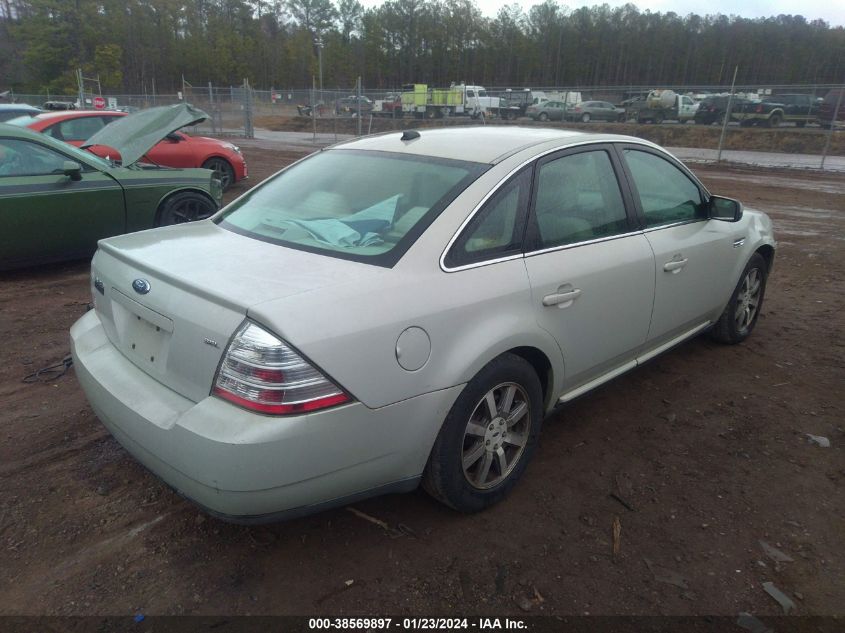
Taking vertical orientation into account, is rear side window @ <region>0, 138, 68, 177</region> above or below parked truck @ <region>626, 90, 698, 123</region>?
below

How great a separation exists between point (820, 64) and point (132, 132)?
7624 centimetres

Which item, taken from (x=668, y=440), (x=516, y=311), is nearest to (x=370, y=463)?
(x=516, y=311)

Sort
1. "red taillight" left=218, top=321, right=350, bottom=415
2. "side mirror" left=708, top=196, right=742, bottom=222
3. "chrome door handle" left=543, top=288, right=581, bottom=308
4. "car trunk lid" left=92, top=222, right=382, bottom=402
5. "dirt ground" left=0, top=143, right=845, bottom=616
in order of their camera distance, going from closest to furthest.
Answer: "red taillight" left=218, top=321, right=350, bottom=415 → "car trunk lid" left=92, top=222, right=382, bottom=402 → "dirt ground" left=0, top=143, right=845, bottom=616 → "chrome door handle" left=543, top=288, right=581, bottom=308 → "side mirror" left=708, top=196, right=742, bottom=222

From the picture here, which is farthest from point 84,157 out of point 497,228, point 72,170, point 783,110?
point 783,110

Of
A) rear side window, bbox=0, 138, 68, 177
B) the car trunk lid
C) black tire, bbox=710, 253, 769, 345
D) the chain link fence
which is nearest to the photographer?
the car trunk lid

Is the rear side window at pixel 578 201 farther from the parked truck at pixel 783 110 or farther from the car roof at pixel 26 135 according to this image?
the parked truck at pixel 783 110

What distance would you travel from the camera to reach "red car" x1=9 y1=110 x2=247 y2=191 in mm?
10008

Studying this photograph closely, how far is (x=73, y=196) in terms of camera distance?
5938mm

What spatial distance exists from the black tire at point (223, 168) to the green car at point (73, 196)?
4.42m

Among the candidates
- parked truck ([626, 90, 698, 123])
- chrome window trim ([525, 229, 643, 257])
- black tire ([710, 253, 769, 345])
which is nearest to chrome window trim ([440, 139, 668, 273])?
chrome window trim ([525, 229, 643, 257])

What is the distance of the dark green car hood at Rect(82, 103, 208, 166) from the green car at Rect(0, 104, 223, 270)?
0.06ft

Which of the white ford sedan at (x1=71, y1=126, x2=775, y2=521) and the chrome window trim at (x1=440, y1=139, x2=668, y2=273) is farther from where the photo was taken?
the chrome window trim at (x1=440, y1=139, x2=668, y2=273)

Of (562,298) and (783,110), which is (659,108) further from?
(562,298)

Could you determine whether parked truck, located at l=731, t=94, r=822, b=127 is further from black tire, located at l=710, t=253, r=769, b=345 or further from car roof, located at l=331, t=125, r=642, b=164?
car roof, located at l=331, t=125, r=642, b=164
